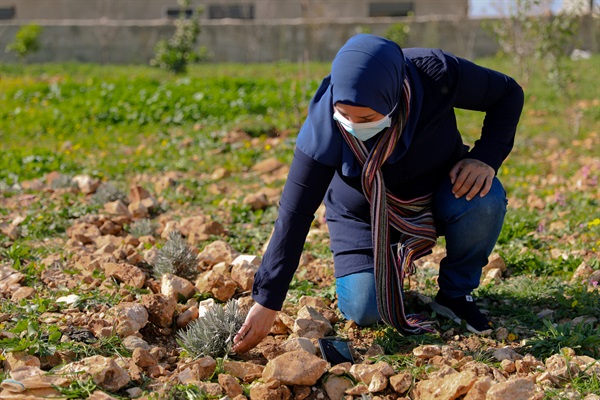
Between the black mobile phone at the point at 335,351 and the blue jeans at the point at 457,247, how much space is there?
224mm

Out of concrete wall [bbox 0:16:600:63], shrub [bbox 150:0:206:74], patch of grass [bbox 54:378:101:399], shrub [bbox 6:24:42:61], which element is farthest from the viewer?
concrete wall [bbox 0:16:600:63]

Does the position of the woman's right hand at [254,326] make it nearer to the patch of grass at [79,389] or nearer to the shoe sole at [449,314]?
the patch of grass at [79,389]

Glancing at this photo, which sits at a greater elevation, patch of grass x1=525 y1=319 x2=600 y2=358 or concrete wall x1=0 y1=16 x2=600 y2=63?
concrete wall x1=0 y1=16 x2=600 y2=63

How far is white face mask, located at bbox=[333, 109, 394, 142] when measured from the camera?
2.53 m

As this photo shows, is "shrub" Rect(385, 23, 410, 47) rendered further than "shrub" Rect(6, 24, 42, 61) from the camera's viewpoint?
No

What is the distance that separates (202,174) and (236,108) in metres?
2.34

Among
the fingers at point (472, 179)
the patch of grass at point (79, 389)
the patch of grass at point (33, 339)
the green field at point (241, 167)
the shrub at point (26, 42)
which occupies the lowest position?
the green field at point (241, 167)

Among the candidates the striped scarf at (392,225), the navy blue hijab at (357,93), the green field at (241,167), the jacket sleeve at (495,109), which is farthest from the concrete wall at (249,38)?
the navy blue hijab at (357,93)

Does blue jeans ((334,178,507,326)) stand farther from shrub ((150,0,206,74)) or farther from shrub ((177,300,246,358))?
shrub ((150,0,206,74))

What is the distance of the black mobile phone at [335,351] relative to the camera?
268 centimetres

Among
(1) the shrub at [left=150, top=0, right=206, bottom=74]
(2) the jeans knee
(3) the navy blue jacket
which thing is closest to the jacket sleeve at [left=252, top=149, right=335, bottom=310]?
(3) the navy blue jacket

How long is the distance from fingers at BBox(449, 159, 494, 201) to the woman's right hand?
2.88 ft

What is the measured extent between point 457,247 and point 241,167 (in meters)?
3.27

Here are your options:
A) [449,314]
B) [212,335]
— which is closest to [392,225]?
[449,314]
